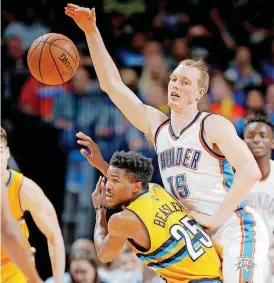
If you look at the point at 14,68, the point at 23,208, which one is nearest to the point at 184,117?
the point at 23,208

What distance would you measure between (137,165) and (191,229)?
1.60 ft

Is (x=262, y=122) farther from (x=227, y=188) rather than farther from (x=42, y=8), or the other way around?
(x=42, y=8)

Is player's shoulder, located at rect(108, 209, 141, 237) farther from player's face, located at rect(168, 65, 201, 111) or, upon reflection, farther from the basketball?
the basketball

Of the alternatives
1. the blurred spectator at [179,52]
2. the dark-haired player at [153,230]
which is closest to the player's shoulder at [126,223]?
the dark-haired player at [153,230]

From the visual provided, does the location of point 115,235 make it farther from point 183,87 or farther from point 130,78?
point 130,78

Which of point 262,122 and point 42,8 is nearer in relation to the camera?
point 262,122

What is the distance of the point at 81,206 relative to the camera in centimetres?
737

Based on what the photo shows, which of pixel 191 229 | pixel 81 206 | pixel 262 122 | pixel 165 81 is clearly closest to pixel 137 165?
pixel 191 229

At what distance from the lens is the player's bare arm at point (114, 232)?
3.76m

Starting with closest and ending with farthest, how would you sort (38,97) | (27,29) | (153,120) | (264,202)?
(153,120) → (264,202) → (38,97) → (27,29)

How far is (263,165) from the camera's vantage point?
5.47 m

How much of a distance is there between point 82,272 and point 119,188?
100.0 inches

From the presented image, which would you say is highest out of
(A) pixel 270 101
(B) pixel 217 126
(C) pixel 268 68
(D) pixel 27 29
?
(D) pixel 27 29

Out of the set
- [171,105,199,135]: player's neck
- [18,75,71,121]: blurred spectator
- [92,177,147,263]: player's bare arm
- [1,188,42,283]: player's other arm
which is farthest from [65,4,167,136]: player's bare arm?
[18,75,71,121]: blurred spectator
